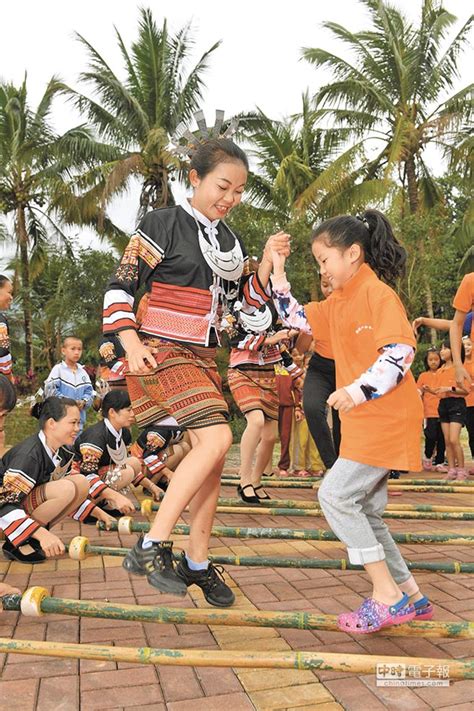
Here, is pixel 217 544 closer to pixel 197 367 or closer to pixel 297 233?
pixel 197 367

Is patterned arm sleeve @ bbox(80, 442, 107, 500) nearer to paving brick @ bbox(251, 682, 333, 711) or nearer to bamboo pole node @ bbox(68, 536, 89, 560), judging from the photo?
bamboo pole node @ bbox(68, 536, 89, 560)

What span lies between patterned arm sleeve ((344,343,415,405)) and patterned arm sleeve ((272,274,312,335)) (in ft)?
2.23

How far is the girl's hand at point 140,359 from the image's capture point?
278 cm

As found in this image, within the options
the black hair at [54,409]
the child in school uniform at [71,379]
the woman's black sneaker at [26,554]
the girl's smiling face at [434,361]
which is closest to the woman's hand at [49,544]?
the woman's black sneaker at [26,554]

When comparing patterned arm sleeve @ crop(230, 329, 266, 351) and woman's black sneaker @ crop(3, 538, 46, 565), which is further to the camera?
patterned arm sleeve @ crop(230, 329, 266, 351)

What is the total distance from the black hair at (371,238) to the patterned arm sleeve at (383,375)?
1.62ft

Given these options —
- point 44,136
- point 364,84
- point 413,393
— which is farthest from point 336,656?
point 44,136

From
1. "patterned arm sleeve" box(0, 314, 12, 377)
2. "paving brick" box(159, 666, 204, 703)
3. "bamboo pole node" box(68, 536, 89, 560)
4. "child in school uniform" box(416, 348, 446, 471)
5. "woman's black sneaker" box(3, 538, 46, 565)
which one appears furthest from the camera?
"child in school uniform" box(416, 348, 446, 471)

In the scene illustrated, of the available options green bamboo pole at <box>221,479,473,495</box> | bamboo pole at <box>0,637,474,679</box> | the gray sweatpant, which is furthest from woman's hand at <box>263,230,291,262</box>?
green bamboo pole at <box>221,479,473,495</box>

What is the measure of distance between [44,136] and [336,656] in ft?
81.5

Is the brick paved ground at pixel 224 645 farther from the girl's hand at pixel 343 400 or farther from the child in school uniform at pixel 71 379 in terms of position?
the child in school uniform at pixel 71 379

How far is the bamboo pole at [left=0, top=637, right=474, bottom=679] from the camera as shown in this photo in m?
2.17

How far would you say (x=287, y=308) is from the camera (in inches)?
127

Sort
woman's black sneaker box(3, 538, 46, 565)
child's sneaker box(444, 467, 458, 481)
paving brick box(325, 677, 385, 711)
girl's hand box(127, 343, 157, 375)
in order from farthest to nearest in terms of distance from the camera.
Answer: child's sneaker box(444, 467, 458, 481)
woman's black sneaker box(3, 538, 46, 565)
girl's hand box(127, 343, 157, 375)
paving brick box(325, 677, 385, 711)
